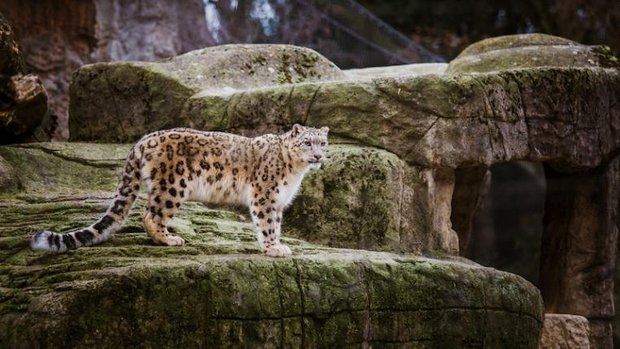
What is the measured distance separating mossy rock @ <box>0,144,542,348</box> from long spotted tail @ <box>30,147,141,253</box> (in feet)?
0.27

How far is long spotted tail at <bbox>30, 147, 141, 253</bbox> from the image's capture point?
6566mm

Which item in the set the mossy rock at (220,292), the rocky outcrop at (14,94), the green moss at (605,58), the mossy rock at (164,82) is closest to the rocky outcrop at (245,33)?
the mossy rock at (164,82)

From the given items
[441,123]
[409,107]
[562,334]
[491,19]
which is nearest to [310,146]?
[409,107]

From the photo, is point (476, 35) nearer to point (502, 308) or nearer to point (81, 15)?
point (81, 15)

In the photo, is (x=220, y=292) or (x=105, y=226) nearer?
(x=220, y=292)

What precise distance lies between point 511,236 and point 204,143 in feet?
38.5

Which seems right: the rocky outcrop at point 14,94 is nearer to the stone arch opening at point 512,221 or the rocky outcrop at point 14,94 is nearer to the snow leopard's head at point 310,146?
the snow leopard's head at point 310,146

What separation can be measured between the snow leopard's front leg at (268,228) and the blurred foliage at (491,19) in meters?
11.5

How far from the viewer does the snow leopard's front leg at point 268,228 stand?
7180mm

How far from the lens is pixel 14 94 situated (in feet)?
32.0

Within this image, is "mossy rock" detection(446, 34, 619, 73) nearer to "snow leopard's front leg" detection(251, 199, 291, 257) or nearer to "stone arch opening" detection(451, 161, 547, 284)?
"snow leopard's front leg" detection(251, 199, 291, 257)

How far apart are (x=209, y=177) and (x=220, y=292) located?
1238 millimetres

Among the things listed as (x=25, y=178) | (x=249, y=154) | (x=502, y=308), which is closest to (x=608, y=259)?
(x=502, y=308)

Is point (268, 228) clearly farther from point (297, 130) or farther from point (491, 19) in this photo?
point (491, 19)
